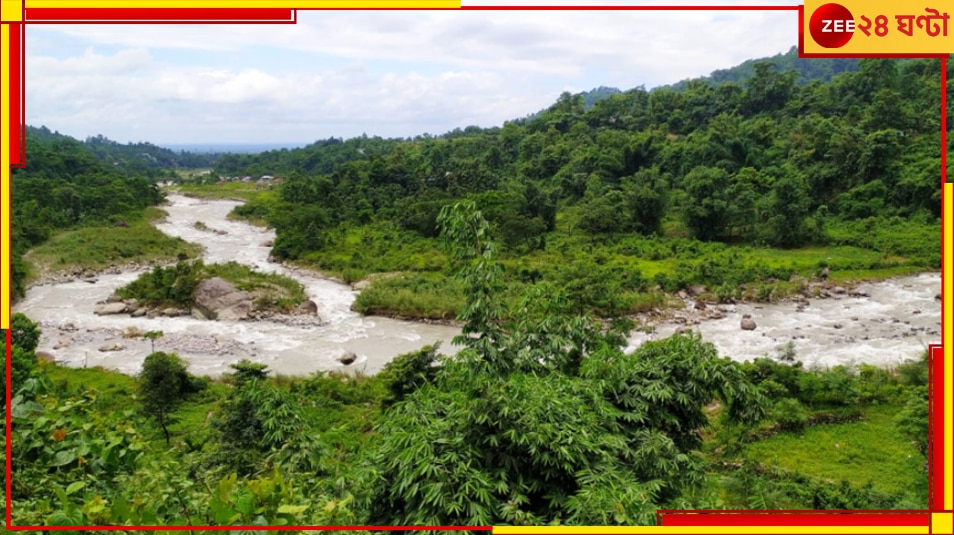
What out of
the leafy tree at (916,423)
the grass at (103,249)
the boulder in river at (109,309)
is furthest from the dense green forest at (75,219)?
the leafy tree at (916,423)

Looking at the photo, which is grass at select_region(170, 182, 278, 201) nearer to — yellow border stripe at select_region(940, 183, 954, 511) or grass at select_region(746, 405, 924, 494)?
grass at select_region(746, 405, 924, 494)

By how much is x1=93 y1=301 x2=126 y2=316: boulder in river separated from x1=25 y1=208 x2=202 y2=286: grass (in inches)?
182

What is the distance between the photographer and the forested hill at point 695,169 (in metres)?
21.7

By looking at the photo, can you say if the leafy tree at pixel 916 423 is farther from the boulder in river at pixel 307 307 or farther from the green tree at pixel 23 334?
the green tree at pixel 23 334

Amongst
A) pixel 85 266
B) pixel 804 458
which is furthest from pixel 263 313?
pixel 804 458

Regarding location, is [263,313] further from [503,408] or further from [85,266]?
[503,408]

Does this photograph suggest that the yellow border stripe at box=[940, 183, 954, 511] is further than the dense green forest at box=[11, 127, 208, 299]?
No

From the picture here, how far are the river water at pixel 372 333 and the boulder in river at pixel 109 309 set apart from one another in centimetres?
24

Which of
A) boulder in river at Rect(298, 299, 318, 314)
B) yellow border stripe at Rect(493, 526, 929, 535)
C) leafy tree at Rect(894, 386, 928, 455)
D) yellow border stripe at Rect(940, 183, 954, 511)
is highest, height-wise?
yellow border stripe at Rect(940, 183, 954, 511)

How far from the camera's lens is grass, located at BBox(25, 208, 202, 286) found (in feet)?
66.9

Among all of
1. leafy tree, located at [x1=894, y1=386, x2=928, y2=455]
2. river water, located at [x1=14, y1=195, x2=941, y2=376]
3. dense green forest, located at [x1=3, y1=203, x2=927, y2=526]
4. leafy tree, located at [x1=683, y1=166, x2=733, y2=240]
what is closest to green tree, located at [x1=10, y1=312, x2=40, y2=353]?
river water, located at [x1=14, y1=195, x2=941, y2=376]

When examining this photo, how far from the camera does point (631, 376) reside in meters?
3.78

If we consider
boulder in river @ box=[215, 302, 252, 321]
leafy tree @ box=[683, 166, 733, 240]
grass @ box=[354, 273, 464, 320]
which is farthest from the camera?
leafy tree @ box=[683, 166, 733, 240]

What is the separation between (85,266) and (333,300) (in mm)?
9595
